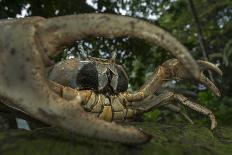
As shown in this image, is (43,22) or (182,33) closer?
(43,22)

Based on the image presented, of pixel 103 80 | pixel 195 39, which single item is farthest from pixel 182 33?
pixel 103 80

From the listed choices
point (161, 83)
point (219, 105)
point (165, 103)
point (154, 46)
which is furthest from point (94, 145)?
point (219, 105)

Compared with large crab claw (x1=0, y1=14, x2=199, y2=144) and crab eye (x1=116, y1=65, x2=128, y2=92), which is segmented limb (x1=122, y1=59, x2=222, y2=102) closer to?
crab eye (x1=116, y1=65, x2=128, y2=92)

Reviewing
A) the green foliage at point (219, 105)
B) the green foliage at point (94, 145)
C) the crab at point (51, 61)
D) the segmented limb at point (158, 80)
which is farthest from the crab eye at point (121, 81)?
the green foliage at point (219, 105)

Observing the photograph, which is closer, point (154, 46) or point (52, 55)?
point (52, 55)

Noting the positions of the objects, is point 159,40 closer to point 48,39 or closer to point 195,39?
point 48,39

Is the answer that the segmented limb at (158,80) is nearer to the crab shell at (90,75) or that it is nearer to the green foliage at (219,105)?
the crab shell at (90,75)

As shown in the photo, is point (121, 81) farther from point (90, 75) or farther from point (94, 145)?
point (94, 145)
